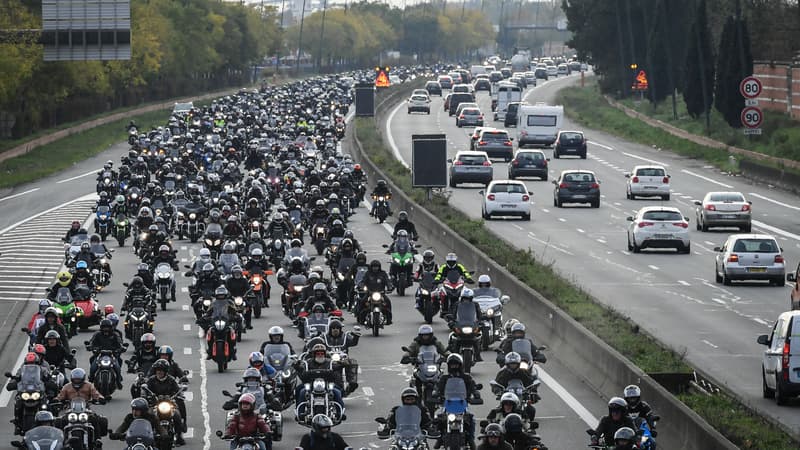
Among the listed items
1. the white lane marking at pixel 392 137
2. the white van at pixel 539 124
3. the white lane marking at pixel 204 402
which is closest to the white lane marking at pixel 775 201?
the white lane marking at pixel 392 137

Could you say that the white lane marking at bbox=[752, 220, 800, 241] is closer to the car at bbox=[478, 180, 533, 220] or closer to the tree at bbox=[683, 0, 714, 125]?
the car at bbox=[478, 180, 533, 220]

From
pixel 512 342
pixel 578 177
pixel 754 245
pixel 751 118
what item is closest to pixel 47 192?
pixel 578 177

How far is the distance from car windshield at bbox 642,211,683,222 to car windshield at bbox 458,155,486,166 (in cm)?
2276

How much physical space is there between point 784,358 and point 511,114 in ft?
282

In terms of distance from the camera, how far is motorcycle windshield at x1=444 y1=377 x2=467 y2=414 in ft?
69.2

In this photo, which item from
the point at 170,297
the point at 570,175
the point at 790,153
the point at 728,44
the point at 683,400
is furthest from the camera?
Result: the point at 728,44

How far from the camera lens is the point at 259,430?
66.0ft

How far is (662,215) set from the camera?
1897 inches

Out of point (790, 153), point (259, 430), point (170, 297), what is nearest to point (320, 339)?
point (259, 430)

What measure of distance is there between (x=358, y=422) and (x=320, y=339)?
124 centimetres

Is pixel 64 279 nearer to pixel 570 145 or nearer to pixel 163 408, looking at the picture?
pixel 163 408

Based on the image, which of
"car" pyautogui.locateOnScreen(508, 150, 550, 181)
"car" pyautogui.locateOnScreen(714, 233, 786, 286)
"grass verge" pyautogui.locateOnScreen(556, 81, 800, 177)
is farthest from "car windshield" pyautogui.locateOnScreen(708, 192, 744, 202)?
"grass verge" pyautogui.locateOnScreen(556, 81, 800, 177)

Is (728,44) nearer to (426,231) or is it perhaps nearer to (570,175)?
(570,175)

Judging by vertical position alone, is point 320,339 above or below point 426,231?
above
